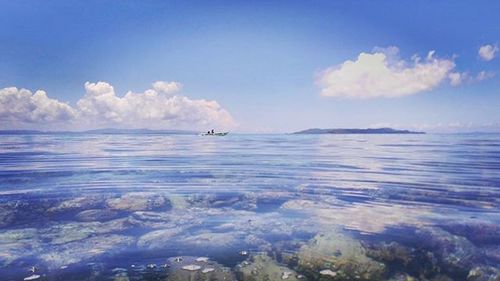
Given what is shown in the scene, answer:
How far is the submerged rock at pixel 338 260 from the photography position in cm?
1055

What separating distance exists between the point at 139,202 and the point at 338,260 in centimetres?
1010

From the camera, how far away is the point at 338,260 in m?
11.2

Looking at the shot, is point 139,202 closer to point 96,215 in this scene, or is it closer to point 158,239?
point 96,215

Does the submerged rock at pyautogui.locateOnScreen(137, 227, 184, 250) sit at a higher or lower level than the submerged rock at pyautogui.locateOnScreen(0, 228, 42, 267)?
higher

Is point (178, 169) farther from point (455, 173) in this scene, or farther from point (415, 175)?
point (455, 173)

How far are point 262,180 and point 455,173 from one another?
41.8 feet

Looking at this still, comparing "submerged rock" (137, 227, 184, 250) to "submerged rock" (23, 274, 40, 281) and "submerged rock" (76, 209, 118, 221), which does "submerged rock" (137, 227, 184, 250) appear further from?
"submerged rock" (76, 209, 118, 221)

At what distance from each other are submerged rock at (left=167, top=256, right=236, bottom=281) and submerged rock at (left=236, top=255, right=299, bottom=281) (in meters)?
0.35

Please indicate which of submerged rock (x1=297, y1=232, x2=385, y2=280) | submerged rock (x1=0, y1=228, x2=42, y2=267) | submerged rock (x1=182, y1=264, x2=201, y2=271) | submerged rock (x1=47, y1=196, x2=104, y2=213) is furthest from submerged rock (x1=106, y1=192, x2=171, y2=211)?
submerged rock (x1=297, y1=232, x2=385, y2=280)

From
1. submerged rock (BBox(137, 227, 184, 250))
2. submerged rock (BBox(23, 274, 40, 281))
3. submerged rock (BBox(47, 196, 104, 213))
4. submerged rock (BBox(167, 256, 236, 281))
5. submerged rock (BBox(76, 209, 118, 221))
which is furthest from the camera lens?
submerged rock (BBox(47, 196, 104, 213))

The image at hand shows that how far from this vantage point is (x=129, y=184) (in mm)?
23641

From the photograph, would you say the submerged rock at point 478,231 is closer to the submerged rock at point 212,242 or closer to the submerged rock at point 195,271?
the submerged rock at point 212,242

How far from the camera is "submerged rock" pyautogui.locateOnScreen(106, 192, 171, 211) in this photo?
17609 mm

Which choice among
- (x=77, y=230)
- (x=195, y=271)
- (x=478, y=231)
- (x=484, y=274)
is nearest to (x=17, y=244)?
(x=77, y=230)
